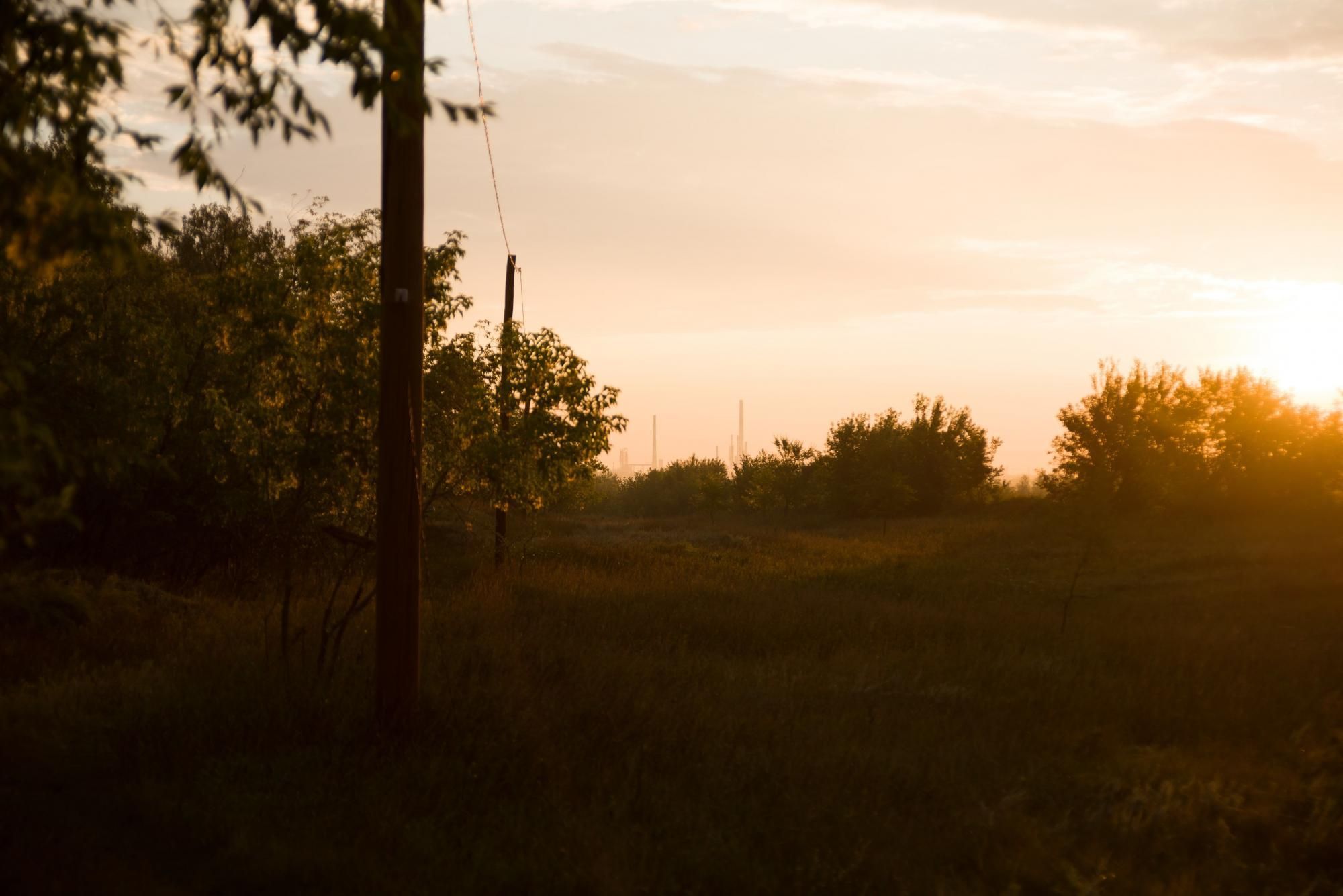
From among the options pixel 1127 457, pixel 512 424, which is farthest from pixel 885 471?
pixel 512 424

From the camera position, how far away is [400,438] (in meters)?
7.84

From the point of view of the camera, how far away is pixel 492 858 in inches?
236

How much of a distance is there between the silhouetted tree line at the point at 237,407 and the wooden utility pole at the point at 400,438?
1.16m

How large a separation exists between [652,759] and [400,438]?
3324mm

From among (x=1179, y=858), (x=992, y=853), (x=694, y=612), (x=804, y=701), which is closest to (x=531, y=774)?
(x=992, y=853)

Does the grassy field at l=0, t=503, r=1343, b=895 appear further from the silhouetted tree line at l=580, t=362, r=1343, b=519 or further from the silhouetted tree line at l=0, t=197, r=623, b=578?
the silhouetted tree line at l=580, t=362, r=1343, b=519

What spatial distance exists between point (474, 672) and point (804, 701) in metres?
3.54

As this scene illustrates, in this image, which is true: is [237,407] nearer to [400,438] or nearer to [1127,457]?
[400,438]

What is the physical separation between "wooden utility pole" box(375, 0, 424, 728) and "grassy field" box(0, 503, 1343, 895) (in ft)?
1.83

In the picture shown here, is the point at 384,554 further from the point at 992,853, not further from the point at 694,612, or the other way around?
the point at 694,612

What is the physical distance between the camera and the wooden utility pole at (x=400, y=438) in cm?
779

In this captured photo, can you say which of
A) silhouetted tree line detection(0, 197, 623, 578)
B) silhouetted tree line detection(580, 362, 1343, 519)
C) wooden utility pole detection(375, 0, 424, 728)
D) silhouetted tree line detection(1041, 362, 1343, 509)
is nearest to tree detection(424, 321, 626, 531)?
silhouetted tree line detection(0, 197, 623, 578)

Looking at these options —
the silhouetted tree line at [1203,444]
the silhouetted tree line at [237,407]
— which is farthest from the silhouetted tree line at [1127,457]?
the silhouetted tree line at [237,407]

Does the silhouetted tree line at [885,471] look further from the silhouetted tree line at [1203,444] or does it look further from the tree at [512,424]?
the tree at [512,424]
